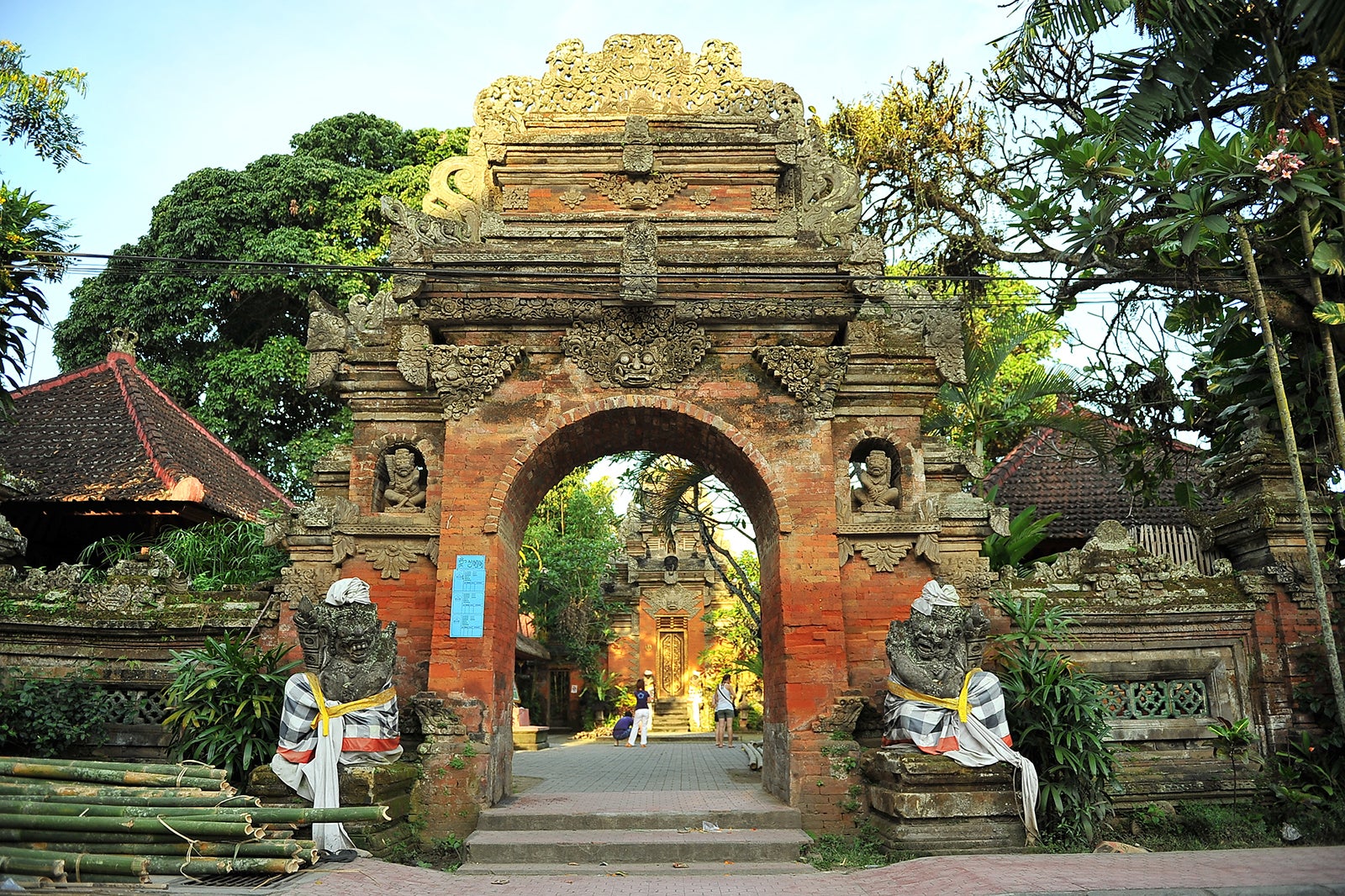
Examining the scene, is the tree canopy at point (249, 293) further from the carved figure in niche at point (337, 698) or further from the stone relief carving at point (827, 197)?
the carved figure in niche at point (337, 698)

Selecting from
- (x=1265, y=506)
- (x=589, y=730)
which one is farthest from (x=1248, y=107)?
(x=589, y=730)

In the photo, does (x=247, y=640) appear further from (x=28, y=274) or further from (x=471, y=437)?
(x=28, y=274)

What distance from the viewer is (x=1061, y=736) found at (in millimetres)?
7852

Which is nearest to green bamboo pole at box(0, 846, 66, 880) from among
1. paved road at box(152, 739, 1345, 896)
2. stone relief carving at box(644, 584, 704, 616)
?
paved road at box(152, 739, 1345, 896)

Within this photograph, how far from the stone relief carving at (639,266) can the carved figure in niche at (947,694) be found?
3967 mm

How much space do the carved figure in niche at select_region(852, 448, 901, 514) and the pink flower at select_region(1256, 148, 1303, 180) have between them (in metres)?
4.04

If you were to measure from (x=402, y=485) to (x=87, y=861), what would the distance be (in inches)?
175

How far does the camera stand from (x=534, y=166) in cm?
1043

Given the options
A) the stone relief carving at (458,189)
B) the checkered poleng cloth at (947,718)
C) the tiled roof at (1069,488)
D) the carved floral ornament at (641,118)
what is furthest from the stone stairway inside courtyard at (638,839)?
the tiled roof at (1069,488)

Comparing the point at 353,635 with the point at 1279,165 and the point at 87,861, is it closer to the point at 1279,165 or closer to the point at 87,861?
the point at 87,861

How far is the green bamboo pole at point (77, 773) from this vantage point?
6254 mm

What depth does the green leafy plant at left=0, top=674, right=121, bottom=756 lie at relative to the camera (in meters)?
8.44

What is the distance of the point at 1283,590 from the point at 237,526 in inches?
479

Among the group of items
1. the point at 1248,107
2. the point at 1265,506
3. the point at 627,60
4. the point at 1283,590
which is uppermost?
the point at 627,60
